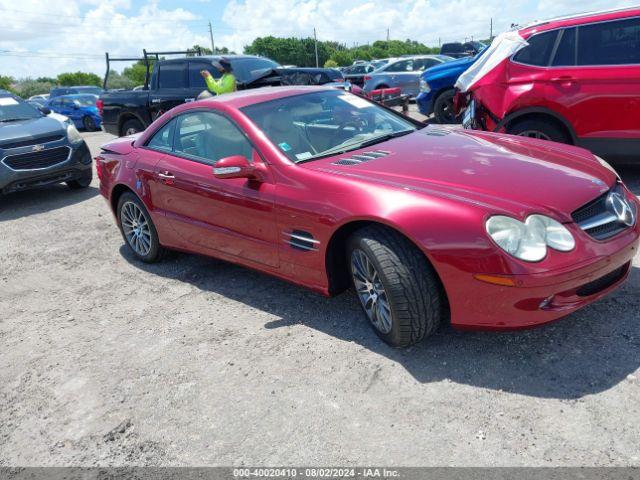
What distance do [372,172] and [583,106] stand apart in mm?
3577

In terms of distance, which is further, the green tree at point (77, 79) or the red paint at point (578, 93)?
the green tree at point (77, 79)

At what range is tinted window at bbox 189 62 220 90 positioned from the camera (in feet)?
31.4

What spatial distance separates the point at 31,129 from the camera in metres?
7.84

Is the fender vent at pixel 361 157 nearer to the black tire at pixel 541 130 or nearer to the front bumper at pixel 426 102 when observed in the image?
the black tire at pixel 541 130

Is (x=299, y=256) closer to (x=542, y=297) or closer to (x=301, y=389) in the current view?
(x=301, y=389)

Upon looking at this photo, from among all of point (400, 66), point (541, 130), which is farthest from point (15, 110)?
point (400, 66)

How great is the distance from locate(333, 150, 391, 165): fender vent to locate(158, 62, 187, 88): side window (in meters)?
7.10

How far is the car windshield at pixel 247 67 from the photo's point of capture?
9.45 m

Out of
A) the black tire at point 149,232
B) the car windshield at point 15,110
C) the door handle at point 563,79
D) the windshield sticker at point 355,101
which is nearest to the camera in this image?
the windshield sticker at point 355,101

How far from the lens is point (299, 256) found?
3.46 m

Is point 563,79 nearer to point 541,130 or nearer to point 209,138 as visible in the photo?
point 541,130

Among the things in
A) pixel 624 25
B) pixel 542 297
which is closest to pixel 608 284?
pixel 542 297

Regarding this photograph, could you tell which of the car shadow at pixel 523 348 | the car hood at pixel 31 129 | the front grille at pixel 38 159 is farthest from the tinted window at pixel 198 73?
the car shadow at pixel 523 348

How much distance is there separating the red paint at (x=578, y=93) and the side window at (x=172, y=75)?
18.8ft
